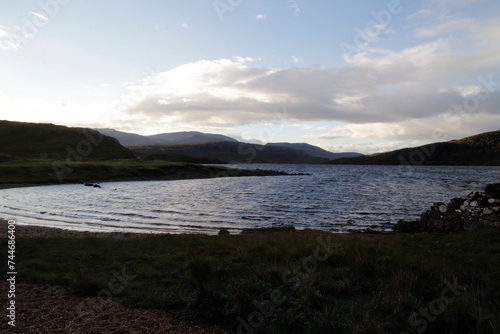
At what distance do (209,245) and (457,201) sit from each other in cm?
1780

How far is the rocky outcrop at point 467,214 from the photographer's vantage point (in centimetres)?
1898

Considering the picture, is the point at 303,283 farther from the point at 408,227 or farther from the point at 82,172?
the point at 82,172

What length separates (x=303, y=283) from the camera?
900 centimetres

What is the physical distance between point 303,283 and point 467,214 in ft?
56.0


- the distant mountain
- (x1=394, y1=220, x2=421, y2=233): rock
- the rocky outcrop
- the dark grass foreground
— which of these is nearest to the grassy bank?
the distant mountain

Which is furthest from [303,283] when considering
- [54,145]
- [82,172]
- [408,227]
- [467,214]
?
[54,145]

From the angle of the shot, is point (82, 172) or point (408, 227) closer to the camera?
point (408, 227)

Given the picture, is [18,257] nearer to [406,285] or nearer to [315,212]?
[406,285]

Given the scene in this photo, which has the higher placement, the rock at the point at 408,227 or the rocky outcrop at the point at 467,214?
the rocky outcrop at the point at 467,214

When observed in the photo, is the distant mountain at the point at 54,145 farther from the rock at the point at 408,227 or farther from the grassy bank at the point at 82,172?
the rock at the point at 408,227

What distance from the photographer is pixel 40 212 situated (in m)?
34.2

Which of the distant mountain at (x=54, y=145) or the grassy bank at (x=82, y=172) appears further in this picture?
the distant mountain at (x=54, y=145)

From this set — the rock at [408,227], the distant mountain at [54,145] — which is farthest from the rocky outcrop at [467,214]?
the distant mountain at [54,145]

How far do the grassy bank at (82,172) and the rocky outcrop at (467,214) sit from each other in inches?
2943
